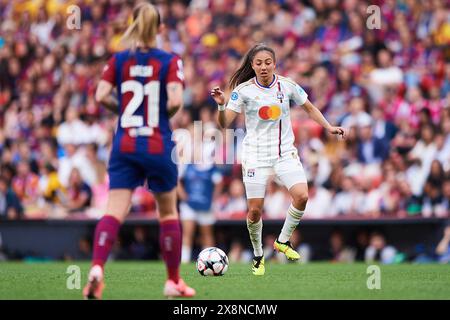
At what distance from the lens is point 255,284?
30.9 feet

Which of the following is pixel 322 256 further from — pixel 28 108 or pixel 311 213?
pixel 28 108

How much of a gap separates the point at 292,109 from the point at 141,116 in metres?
10.8

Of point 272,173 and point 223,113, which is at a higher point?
point 223,113

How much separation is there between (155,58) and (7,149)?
42.0ft

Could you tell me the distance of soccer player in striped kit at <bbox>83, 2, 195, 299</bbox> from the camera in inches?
305

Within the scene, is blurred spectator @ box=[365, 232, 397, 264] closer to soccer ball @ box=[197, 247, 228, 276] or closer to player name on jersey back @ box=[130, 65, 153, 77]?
soccer ball @ box=[197, 247, 228, 276]

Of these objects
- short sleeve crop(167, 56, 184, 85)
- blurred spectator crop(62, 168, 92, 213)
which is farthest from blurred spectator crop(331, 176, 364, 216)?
short sleeve crop(167, 56, 184, 85)

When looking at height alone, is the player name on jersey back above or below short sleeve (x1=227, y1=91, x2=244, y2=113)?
below

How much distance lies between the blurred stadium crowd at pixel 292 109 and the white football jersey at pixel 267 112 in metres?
5.88

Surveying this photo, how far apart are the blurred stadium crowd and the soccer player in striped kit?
8.97 metres

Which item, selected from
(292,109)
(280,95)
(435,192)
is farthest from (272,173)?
(292,109)

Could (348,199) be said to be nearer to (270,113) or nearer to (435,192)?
(435,192)

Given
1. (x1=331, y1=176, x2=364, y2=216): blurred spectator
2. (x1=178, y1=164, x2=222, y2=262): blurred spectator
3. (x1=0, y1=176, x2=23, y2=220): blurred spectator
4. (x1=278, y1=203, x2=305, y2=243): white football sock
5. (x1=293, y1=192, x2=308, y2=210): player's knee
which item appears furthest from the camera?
(x1=0, y1=176, x2=23, y2=220): blurred spectator
